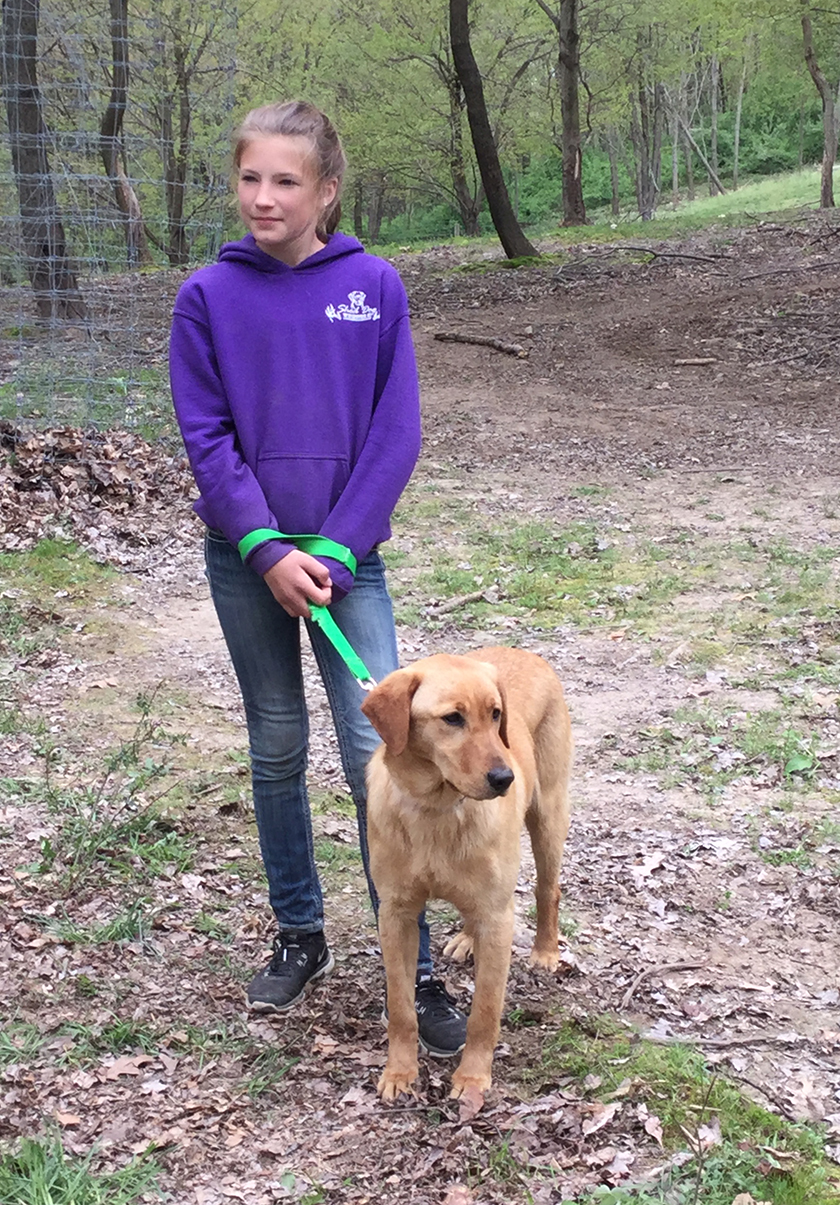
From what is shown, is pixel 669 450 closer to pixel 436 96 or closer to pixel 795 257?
pixel 795 257

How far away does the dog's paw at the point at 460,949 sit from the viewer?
3789 millimetres

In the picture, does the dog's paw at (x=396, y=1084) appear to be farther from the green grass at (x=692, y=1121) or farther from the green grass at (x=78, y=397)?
the green grass at (x=78, y=397)

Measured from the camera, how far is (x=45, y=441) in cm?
928

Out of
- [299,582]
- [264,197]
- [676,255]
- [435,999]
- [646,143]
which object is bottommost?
[435,999]

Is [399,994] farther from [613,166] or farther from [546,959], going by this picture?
[613,166]

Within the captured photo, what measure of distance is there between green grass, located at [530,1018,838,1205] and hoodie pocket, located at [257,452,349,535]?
167cm

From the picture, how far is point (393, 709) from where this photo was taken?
271 centimetres

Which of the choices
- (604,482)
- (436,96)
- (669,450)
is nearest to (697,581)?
(604,482)

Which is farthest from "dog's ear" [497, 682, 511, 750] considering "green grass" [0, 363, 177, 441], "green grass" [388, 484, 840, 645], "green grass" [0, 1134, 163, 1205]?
"green grass" [0, 363, 177, 441]

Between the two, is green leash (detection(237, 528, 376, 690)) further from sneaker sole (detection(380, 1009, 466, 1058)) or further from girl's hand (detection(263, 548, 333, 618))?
sneaker sole (detection(380, 1009, 466, 1058))

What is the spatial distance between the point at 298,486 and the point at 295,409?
201 millimetres

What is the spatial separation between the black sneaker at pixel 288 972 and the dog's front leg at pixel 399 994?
0.43 meters

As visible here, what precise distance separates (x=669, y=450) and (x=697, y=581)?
3.88m

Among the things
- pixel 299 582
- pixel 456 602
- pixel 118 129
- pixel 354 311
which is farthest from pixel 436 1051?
pixel 118 129
